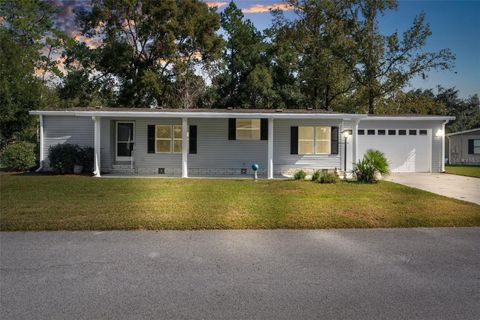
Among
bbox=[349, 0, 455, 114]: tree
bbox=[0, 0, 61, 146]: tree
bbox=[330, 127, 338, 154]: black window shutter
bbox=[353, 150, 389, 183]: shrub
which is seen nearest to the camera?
bbox=[353, 150, 389, 183]: shrub

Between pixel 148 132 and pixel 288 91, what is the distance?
46.4 feet

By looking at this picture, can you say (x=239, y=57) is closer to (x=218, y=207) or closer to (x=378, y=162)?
(x=378, y=162)

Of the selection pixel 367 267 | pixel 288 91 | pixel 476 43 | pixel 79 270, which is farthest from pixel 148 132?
pixel 476 43

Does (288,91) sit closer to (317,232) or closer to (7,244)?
(317,232)

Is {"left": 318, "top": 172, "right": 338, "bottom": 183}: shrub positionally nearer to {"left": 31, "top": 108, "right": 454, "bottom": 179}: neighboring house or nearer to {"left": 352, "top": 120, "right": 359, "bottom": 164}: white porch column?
{"left": 352, "top": 120, "right": 359, "bottom": 164}: white porch column

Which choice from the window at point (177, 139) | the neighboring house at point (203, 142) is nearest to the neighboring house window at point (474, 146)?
the neighboring house at point (203, 142)

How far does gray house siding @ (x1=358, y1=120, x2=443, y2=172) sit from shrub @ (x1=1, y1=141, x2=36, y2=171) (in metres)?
15.4

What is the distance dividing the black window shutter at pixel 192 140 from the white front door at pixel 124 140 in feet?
8.11

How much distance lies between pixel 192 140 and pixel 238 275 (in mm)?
11700

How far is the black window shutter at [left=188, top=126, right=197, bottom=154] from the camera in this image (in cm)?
1525

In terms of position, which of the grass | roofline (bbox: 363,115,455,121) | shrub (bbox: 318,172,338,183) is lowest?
the grass

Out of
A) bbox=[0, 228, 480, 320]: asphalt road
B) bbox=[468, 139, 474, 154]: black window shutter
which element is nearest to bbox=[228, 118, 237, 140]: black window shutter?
bbox=[0, 228, 480, 320]: asphalt road

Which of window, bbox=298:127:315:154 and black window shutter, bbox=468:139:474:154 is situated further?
black window shutter, bbox=468:139:474:154

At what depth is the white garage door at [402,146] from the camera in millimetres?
17938
